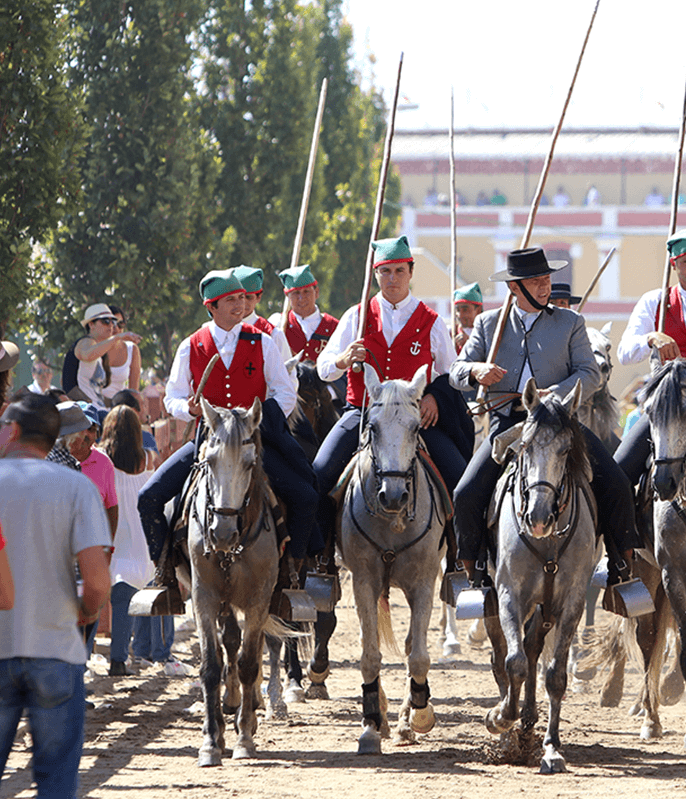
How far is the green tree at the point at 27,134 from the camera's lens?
13258 millimetres

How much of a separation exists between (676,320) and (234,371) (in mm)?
2947

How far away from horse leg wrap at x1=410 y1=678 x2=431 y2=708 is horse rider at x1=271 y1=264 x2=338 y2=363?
4.23 m

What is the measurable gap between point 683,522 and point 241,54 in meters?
22.7

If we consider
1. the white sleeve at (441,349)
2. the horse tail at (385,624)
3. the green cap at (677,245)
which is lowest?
the horse tail at (385,624)

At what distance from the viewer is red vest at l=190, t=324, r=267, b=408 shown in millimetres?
9383

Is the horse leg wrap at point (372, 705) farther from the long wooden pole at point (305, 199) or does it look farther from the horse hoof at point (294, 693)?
the long wooden pole at point (305, 199)

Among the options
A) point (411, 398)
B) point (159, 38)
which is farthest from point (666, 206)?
point (411, 398)

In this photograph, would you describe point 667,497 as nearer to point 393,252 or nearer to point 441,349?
point 441,349

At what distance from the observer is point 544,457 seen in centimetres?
823

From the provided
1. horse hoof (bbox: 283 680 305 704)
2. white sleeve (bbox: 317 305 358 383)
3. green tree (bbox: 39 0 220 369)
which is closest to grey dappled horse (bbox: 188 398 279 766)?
white sleeve (bbox: 317 305 358 383)

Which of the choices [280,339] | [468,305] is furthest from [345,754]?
[468,305]

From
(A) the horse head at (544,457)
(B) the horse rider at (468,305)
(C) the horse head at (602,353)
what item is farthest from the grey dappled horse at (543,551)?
(B) the horse rider at (468,305)

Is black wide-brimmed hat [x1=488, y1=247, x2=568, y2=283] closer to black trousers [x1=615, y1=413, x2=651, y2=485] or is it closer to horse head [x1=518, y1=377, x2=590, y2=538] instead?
horse head [x1=518, y1=377, x2=590, y2=538]

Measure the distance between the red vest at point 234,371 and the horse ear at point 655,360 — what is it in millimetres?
2455
